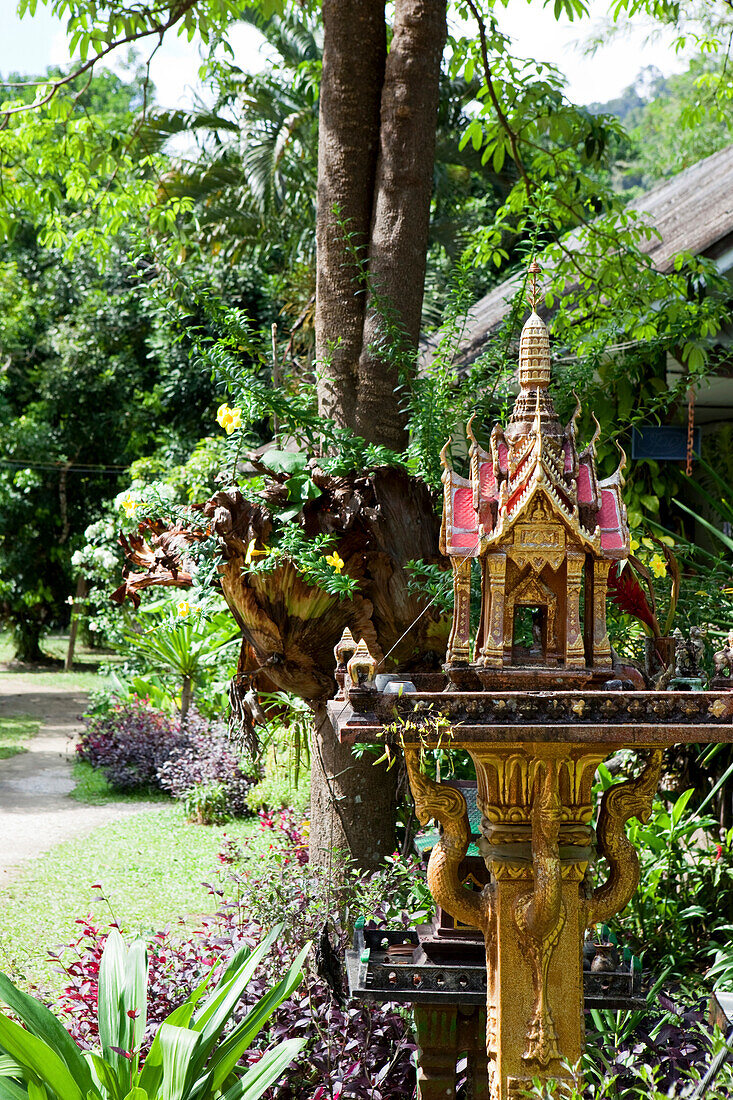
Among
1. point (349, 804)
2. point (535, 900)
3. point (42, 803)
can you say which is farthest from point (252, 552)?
point (42, 803)

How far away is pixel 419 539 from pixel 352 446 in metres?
0.50

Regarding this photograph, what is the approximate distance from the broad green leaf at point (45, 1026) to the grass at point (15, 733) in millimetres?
9201

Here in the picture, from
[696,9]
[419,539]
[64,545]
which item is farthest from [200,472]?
[64,545]

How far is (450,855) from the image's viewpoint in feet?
9.25

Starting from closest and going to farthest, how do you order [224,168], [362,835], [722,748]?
[362,835]
[722,748]
[224,168]

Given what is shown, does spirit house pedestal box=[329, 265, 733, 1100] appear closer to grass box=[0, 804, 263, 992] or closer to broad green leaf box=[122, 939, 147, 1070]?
broad green leaf box=[122, 939, 147, 1070]

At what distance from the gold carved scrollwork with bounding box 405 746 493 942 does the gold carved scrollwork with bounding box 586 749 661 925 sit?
0.32 meters

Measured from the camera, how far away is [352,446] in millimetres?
4250

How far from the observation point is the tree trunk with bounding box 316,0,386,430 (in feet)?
15.8

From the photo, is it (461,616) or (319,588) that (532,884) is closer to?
(461,616)

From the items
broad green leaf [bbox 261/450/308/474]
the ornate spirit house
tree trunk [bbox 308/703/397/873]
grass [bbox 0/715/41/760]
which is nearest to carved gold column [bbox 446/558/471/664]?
the ornate spirit house

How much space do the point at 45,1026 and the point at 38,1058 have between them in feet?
0.73

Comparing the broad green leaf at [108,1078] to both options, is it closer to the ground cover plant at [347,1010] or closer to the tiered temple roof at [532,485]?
the ground cover plant at [347,1010]

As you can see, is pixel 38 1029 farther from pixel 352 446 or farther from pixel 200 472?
pixel 200 472
